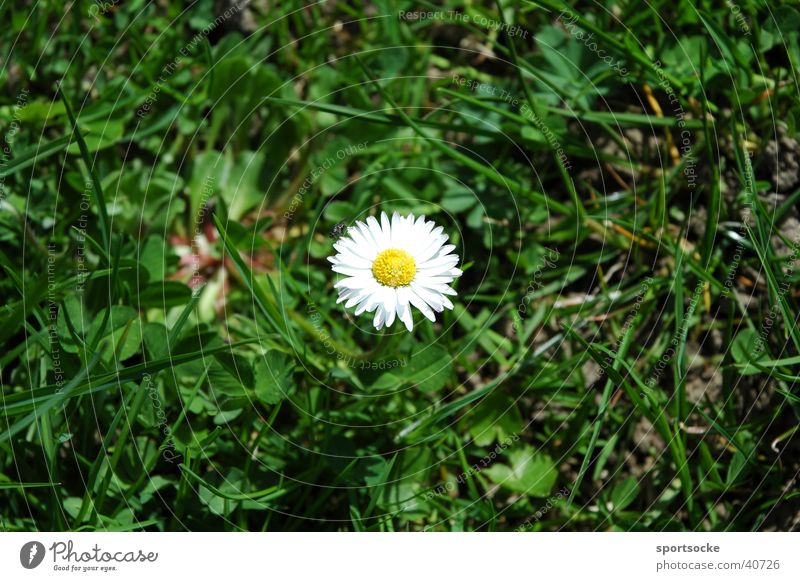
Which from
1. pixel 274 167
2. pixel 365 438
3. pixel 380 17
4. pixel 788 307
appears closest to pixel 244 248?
pixel 274 167

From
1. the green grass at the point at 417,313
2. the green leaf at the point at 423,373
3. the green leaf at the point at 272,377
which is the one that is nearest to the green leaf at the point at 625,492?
the green grass at the point at 417,313

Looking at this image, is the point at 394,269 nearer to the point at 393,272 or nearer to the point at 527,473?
the point at 393,272

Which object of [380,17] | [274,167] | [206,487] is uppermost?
[380,17]

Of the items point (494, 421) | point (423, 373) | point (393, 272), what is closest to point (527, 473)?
point (494, 421)
